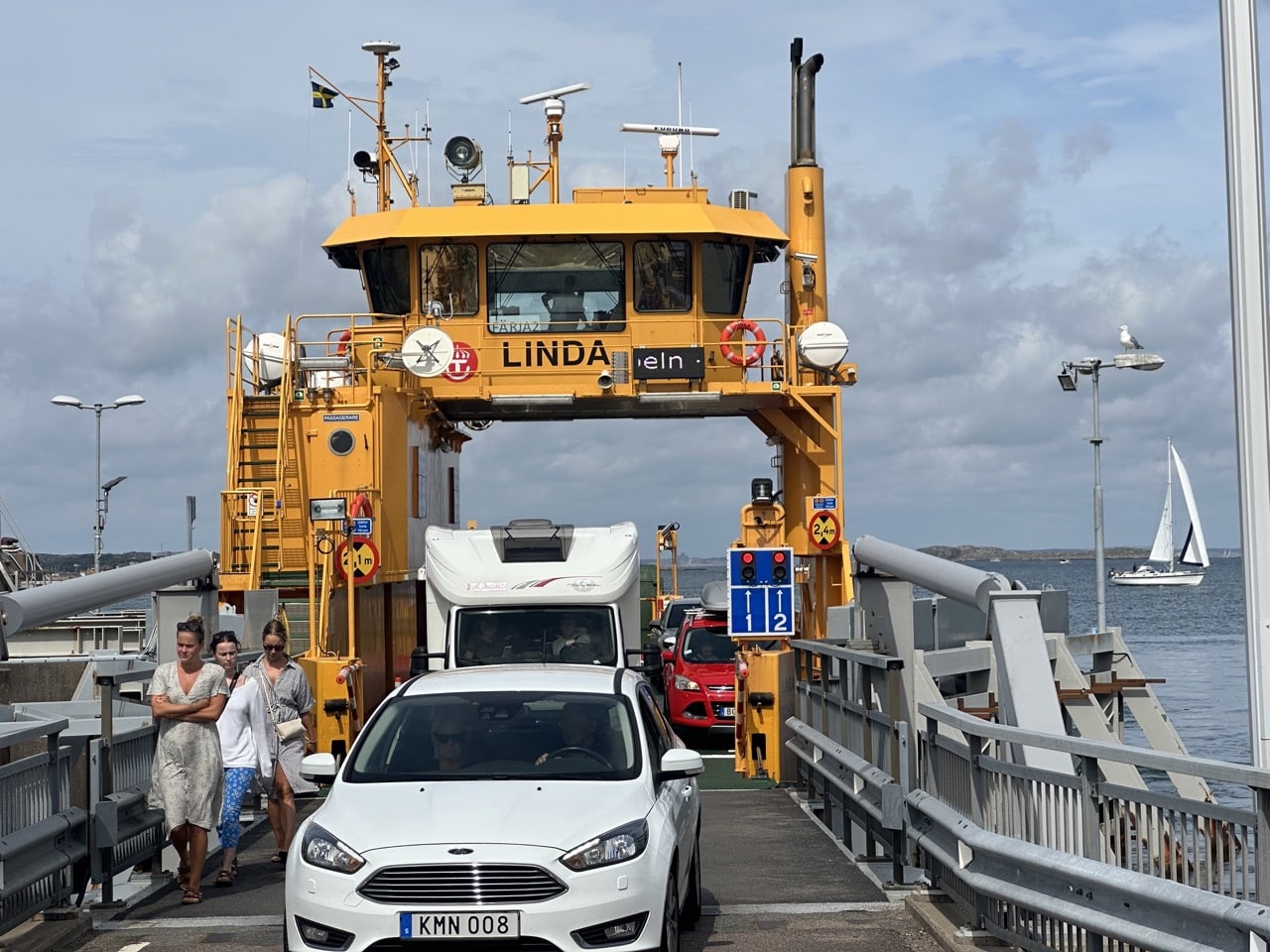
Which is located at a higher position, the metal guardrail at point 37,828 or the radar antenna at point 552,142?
the radar antenna at point 552,142

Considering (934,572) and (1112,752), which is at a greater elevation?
(934,572)

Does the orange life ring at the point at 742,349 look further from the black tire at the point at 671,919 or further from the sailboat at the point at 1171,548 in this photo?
the sailboat at the point at 1171,548

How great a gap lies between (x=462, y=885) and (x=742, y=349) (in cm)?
1593

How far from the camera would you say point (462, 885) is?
7.67m

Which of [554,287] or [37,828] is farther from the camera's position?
[554,287]

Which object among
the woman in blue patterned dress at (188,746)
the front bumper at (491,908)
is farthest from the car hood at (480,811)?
the woman in blue patterned dress at (188,746)

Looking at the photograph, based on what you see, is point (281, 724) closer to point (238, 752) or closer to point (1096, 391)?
point (238, 752)

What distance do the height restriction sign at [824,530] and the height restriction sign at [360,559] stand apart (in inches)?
221

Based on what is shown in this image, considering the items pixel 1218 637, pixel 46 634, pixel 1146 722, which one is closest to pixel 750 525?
pixel 1146 722

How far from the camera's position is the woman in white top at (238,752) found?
459 inches

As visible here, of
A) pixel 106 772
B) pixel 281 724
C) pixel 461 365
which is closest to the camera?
pixel 106 772

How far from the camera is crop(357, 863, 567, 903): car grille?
7664mm

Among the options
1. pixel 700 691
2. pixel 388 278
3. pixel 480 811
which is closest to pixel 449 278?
pixel 388 278

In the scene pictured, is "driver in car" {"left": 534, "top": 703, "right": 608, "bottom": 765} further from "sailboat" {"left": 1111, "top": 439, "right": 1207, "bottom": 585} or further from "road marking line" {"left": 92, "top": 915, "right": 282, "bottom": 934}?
"sailboat" {"left": 1111, "top": 439, "right": 1207, "bottom": 585}
